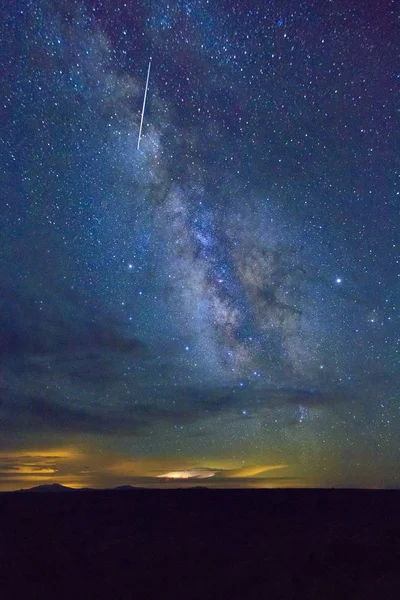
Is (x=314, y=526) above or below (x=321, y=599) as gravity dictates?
above

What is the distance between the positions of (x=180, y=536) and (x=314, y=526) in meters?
7.66

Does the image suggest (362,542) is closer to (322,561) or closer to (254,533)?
(322,561)

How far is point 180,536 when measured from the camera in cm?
2369

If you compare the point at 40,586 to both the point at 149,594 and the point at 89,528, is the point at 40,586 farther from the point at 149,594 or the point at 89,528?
the point at 89,528

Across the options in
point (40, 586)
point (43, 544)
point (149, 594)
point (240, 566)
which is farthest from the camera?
point (43, 544)

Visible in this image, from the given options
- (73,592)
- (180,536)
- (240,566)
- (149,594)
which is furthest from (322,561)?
(180,536)

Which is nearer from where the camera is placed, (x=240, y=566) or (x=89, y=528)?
(x=240, y=566)

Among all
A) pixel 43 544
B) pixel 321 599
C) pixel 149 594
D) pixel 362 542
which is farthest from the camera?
pixel 43 544

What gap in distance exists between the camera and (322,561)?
15.8 m

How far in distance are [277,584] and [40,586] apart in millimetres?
6755

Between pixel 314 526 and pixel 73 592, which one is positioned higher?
pixel 314 526

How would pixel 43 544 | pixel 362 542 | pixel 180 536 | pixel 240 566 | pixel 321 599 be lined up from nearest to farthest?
pixel 321 599 → pixel 240 566 → pixel 362 542 → pixel 43 544 → pixel 180 536

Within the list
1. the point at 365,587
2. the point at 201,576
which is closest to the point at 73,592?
the point at 201,576

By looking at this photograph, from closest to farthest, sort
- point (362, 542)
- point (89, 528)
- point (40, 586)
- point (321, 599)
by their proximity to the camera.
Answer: point (321, 599) → point (40, 586) → point (362, 542) → point (89, 528)
